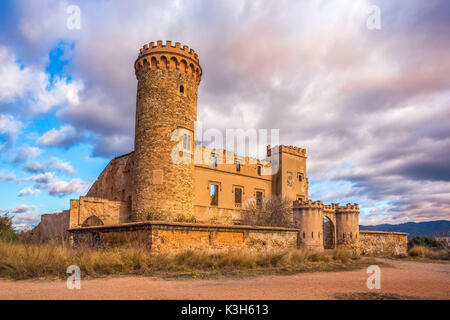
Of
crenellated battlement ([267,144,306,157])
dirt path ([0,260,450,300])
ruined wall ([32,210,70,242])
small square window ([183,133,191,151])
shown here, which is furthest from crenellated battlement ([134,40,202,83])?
dirt path ([0,260,450,300])

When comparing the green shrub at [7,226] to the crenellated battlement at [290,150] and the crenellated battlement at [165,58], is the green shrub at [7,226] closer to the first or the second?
the crenellated battlement at [165,58]

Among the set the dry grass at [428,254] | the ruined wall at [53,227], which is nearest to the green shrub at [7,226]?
the ruined wall at [53,227]

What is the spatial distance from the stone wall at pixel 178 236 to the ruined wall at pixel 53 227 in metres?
2.72

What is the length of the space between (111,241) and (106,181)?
12.3 metres

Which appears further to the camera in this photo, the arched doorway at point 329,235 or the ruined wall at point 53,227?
the arched doorway at point 329,235

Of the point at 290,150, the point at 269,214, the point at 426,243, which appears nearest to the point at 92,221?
the point at 269,214

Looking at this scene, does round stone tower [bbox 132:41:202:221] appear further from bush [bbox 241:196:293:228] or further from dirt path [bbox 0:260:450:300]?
dirt path [bbox 0:260:450:300]

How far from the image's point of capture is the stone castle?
742 inches

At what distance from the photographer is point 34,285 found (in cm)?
794

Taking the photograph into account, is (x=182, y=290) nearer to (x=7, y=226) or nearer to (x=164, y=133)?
(x=164, y=133)

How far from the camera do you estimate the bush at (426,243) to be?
29.4m

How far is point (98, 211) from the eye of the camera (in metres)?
20.1
